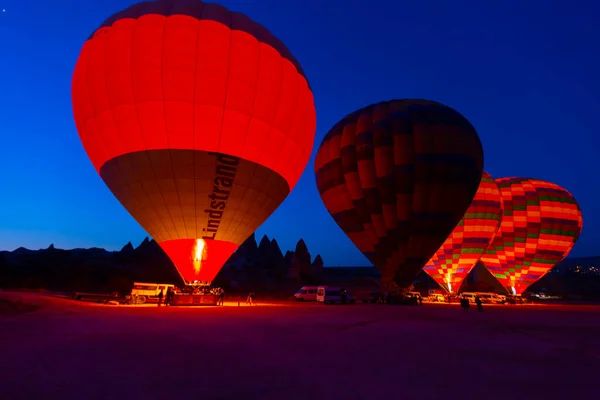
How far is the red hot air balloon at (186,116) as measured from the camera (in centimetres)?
1491

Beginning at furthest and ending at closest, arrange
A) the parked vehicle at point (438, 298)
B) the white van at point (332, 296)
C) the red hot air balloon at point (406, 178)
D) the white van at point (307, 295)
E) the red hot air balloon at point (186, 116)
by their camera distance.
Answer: the parked vehicle at point (438, 298), the white van at point (307, 295), the white van at point (332, 296), the red hot air balloon at point (406, 178), the red hot air balloon at point (186, 116)

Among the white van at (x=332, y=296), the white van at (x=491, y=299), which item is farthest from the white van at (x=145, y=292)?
the white van at (x=491, y=299)

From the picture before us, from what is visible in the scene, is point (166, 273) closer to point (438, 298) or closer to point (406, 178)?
point (438, 298)

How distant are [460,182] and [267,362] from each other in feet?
62.5

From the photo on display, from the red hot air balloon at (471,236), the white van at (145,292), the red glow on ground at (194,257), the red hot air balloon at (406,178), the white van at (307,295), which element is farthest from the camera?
the white van at (307,295)

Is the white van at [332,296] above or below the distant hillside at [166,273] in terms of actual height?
below

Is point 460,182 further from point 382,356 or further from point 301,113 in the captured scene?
point 382,356

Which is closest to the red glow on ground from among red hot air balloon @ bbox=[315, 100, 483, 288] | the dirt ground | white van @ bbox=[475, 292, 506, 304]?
the dirt ground

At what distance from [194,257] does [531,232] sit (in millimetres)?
31652

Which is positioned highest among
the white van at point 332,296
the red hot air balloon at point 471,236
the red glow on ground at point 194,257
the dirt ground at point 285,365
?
the red hot air balloon at point 471,236

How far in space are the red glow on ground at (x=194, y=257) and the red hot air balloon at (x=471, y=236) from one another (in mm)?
20831

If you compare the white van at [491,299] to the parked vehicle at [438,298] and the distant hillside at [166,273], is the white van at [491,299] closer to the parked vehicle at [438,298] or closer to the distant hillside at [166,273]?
the parked vehicle at [438,298]

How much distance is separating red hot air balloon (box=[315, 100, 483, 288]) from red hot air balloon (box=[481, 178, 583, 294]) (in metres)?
16.2

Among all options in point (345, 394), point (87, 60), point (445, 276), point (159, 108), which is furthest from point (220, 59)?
point (445, 276)
